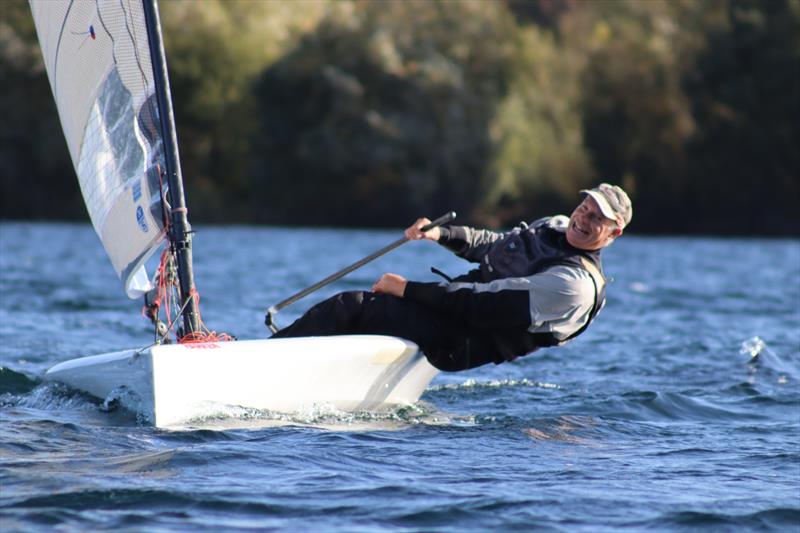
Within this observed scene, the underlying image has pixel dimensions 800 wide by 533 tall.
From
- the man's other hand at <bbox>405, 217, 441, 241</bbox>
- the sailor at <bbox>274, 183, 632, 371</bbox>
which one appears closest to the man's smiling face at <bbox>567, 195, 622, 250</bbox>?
the sailor at <bbox>274, 183, 632, 371</bbox>

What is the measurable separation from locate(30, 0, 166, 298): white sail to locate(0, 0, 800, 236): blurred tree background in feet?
65.9

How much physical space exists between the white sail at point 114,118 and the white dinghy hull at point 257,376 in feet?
2.03

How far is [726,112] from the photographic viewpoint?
27938mm

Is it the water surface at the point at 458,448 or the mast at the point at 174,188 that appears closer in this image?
the water surface at the point at 458,448

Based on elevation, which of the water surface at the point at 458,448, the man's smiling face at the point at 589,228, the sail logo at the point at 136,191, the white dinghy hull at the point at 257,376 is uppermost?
the sail logo at the point at 136,191

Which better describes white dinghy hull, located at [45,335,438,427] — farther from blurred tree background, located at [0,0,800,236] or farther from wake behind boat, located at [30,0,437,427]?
blurred tree background, located at [0,0,800,236]

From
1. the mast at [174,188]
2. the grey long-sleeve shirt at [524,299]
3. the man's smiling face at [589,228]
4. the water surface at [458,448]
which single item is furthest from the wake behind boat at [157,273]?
the man's smiling face at [589,228]

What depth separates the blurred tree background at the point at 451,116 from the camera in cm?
2639

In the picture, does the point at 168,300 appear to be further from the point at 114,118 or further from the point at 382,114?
the point at 382,114

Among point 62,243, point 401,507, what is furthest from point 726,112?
point 401,507

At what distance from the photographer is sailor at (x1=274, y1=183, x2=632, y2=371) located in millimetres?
5262

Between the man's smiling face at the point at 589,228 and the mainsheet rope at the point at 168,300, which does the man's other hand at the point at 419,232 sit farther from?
the mainsheet rope at the point at 168,300

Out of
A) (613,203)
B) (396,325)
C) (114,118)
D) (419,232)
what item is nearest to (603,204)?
(613,203)

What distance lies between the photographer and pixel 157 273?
5.82 meters
